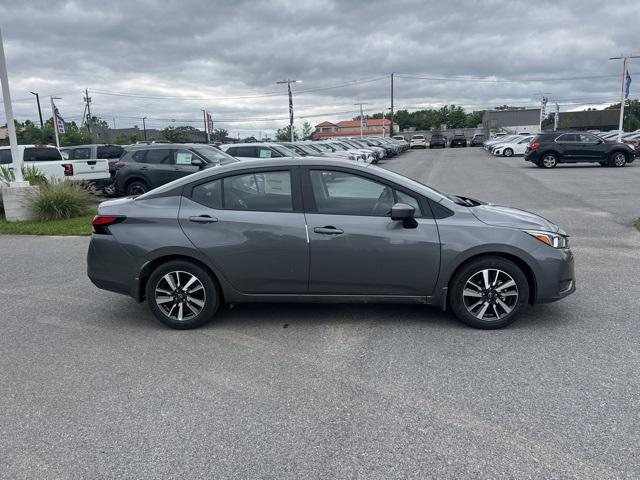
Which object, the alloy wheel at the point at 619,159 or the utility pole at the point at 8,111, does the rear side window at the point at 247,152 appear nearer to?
the utility pole at the point at 8,111

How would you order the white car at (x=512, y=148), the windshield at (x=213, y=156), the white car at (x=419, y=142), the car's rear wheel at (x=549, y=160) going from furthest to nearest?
the white car at (x=419, y=142), the white car at (x=512, y=148), the car's rear wheel at (x=549, y=160), the windshield at (x=213, y=156)

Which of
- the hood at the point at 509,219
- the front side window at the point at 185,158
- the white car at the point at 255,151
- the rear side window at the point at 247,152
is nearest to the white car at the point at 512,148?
the white car at the point at 255,151

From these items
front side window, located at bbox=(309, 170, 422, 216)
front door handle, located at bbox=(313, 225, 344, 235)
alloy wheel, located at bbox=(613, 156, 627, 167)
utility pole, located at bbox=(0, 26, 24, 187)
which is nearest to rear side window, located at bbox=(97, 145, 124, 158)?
utility pole, located at bbox=(0, 26, 24, 187)

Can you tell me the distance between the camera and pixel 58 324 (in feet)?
17.4

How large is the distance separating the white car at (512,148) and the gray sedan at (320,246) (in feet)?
114

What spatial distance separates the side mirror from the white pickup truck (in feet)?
→ 38.9

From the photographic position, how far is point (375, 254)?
4707mm

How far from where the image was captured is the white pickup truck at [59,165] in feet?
46.9

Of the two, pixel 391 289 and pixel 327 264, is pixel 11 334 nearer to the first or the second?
pixel 327 264

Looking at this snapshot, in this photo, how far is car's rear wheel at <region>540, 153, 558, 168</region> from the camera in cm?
2480

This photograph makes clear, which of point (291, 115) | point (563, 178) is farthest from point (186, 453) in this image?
point (291, 115)

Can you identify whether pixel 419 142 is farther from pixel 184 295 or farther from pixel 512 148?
pixel 184 295

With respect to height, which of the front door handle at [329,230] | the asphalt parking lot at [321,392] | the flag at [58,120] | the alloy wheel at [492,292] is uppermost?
the flag at [58,120]

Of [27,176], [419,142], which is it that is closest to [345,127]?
[419,142]
